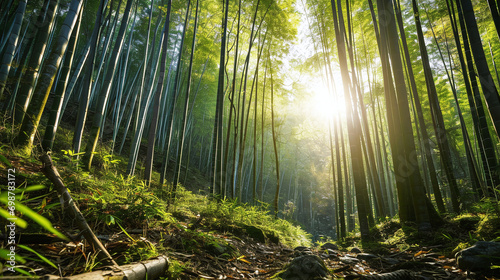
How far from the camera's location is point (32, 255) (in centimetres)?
98

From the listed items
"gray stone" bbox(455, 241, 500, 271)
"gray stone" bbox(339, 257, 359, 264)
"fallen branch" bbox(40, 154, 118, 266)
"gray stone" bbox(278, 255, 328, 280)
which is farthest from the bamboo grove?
"gray stone" bbox(278, 255, 328, 280)

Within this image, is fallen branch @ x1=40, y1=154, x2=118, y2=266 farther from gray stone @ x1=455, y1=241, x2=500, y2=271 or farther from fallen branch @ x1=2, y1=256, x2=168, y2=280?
gray stone @ x1=455, y1=241, x2=500, y2=271

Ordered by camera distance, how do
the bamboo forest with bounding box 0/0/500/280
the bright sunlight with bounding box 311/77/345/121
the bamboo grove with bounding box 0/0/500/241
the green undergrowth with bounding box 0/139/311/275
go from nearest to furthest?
the bamboo forest with bounding box 0/0/500/280 → the green undergrowth with bounding box 0/139/311/275 → the bamboo grove with bounding box 0/0/500/241 → the bright sunlight with bounding box 311/77/345/121

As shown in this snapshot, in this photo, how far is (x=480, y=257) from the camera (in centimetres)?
154

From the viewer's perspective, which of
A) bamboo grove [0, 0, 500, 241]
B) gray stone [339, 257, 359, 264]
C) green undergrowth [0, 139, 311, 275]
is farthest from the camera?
bamboo grove [0, 0, 500, 241]

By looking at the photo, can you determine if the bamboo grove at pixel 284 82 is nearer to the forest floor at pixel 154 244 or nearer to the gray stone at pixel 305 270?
the forest floor at pixel 154 244

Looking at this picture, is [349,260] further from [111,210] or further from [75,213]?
[75,213]

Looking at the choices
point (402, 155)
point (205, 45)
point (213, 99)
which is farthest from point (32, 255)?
point (213, 99)

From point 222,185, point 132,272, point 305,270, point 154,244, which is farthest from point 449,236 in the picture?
point 222,185

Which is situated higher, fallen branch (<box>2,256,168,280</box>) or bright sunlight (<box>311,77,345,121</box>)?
bright sunlight (<box>311,77,345,121</box>)

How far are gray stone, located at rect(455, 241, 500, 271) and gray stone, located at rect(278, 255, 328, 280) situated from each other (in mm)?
1024

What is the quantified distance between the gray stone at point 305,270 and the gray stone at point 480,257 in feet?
3.36

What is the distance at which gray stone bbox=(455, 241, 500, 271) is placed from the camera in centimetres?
149

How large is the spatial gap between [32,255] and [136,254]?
0.44 meters
